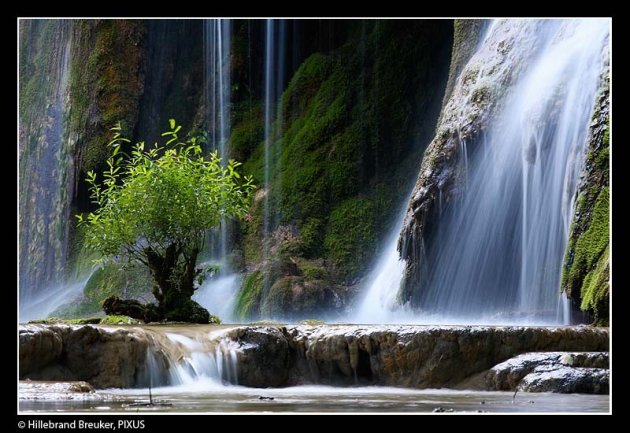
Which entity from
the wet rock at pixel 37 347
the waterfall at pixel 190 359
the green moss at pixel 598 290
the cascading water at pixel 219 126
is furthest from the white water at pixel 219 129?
the wet rock at pixel 37 347

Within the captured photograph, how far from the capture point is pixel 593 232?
1302cm

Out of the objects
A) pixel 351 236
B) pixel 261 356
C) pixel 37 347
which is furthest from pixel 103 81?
pixel 37 347

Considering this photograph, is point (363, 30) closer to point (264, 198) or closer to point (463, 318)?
point (264, 198)

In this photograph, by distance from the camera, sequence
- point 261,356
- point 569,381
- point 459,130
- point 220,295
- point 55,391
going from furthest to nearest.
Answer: point 220,295
point 459,130
point 261,356
point 569,381
point 55,391

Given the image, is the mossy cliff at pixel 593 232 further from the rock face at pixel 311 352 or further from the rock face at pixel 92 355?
the rock face at pixel 92 355

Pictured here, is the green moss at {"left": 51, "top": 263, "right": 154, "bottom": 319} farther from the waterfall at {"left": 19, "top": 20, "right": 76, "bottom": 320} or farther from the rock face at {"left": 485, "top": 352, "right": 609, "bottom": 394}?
the rock face at {"left": 485, "top": 352, "right": 609, "bottom": 394}

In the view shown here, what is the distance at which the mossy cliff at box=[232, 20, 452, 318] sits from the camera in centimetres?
2112

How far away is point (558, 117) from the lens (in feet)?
49.6

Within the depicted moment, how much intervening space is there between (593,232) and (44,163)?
16.0 meters

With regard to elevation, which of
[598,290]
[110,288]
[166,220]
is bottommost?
[110,288]

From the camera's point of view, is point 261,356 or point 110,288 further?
point 110,288

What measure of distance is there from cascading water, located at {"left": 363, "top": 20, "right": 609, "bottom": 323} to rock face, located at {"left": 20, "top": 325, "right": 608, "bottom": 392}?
12.2 feet

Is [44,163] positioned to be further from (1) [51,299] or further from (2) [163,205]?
(2) [163,205]
